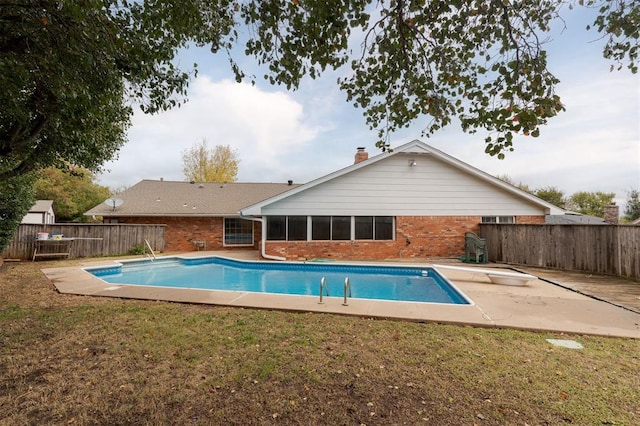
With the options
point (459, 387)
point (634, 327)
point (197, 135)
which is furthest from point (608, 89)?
point (197, 135)

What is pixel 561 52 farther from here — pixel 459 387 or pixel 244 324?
pixel 244 324

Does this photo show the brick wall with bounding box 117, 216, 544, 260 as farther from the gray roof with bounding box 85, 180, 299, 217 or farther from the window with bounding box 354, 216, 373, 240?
the gray roof with bounding box 85, 180, 299, 217

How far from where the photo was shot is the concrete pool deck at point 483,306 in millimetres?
5242

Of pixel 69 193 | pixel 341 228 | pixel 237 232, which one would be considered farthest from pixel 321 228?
pixel 69 193

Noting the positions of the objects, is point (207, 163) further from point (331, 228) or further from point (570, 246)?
point (570, 246)

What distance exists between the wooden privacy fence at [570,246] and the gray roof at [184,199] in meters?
14.0

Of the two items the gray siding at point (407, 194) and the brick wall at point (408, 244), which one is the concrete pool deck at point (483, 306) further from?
the gray siding at point (407, 194)

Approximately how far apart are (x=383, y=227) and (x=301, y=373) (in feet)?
39.8

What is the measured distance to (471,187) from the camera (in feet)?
49.7

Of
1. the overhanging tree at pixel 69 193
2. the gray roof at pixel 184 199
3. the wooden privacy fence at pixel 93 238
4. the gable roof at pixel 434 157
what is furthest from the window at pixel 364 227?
the overhanging tree at pixel 69 193

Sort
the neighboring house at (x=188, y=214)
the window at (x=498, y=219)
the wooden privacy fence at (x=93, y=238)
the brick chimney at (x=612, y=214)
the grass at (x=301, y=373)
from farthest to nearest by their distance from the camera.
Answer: the brick chimney at (x=612, y=214), the neighboring house at (x=188, y=214), the window at (x=498, y=219), the wooden privacy fence at (x=93, y=238), the grass at (x=301, y=373)

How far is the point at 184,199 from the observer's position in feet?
64.4

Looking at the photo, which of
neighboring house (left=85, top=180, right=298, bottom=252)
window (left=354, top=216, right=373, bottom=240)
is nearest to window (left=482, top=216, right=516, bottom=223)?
window (left=354, top=216, right=373, bottom=240)

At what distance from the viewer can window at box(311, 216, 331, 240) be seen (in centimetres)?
1485
